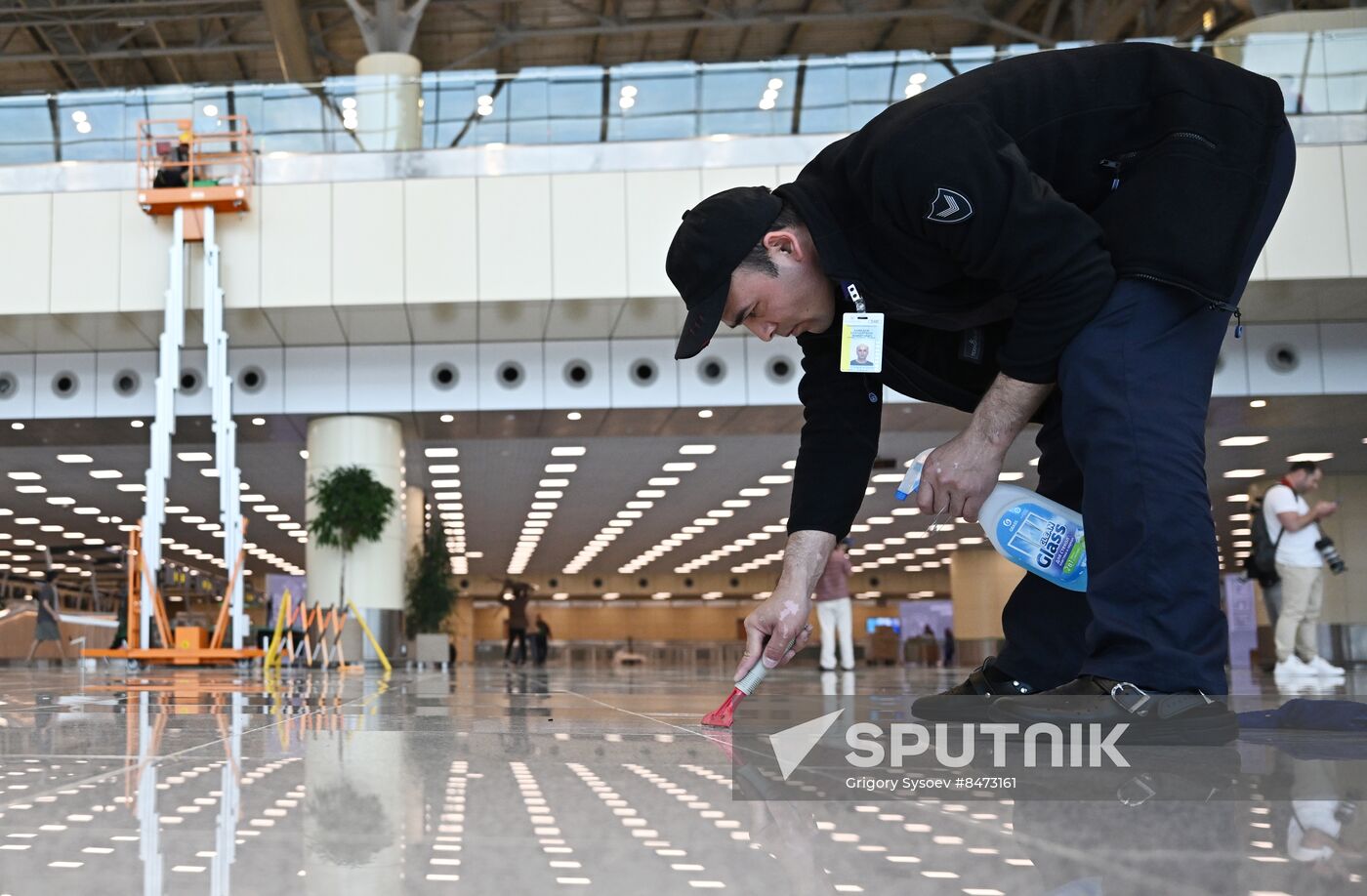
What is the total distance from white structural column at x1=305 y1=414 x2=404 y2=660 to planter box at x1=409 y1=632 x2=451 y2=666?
2982mm

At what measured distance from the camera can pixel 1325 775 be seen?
1.53 metres

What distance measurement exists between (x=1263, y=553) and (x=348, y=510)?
10.2 metres

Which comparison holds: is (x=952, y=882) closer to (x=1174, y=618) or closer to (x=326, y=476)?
Result: (x=1174, y=618)

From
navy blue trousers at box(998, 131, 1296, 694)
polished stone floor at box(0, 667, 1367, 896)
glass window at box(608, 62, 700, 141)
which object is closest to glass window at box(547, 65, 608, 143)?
glass window at box(608, 62, 700, 141)

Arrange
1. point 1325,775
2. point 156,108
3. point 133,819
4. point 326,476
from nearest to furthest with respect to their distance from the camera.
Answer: point 133,819 → point 1325,775 → point 156,108 → point 326,476

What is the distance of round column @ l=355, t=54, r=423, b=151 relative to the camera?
13.7 metres

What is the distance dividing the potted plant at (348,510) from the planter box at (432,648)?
3.46 metres

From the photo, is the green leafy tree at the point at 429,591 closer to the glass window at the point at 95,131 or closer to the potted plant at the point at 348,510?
the potted plant at the point at 348,510

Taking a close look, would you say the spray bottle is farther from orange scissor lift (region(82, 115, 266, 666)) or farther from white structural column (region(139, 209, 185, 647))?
white structural column (region(139, 209, 185, 647))

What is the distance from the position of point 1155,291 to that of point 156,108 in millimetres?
14185

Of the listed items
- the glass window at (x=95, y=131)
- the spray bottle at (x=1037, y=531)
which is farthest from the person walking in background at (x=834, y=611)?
the spray bottle at (x=1037, y=531)

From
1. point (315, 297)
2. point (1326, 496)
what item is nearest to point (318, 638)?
point (315, 297)

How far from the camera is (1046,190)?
6.87 feet

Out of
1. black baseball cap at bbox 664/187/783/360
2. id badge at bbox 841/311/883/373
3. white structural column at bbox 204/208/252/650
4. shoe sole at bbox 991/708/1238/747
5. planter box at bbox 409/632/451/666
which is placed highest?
white structural column at bbox 204/208/252/650
